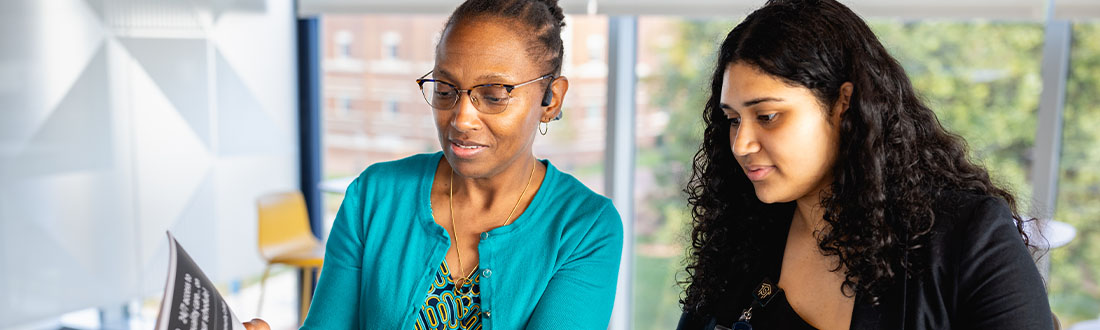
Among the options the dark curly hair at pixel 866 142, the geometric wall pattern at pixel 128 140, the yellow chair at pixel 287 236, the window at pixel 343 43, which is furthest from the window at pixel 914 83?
the geometric wall pattern at pixel 128 140

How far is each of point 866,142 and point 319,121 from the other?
403 centimetres

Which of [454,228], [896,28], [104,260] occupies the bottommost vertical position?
[104,260]

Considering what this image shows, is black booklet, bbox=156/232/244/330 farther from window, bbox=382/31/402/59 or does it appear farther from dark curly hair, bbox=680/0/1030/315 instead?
window, bbox=382/31/402/59

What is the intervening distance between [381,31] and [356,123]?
54cm

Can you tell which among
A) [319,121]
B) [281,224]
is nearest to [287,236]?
[281,224]

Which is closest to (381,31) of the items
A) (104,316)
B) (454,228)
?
(104,316)

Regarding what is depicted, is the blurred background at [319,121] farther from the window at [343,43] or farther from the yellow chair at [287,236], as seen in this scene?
the yellow chair at [287,236]

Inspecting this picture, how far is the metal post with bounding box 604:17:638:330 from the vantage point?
4000 millimetres

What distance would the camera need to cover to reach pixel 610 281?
1.57 meters

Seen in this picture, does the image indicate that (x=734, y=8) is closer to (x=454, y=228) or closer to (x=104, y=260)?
(x=454, y=228)

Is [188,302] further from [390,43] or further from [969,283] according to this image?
[390,43]

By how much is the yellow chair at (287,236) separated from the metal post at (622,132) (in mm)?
1388

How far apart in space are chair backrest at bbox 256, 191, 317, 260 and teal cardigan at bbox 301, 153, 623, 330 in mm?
2446

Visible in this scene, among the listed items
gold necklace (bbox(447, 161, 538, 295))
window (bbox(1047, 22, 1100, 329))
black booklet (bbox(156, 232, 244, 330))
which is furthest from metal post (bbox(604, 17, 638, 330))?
black booklet (bbox(156, 232, 244, 330))
